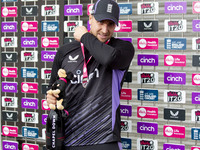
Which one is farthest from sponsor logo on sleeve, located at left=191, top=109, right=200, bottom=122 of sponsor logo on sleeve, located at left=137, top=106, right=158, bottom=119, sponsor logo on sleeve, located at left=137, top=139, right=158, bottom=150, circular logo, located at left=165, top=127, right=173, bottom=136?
sponsor logo on sleeve, located at left=137, top=139, right=158, bottom=150

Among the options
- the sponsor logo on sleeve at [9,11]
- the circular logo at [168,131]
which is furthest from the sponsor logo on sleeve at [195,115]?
the sponsor logo on sleeve at [9,11]

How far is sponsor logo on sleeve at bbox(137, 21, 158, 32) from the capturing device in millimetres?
3441

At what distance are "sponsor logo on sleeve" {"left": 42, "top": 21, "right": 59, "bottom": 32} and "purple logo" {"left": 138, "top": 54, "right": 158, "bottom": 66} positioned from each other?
3.43 ft

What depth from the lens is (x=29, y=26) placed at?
157 inches

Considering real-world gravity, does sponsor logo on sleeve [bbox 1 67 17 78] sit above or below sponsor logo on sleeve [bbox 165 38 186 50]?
below

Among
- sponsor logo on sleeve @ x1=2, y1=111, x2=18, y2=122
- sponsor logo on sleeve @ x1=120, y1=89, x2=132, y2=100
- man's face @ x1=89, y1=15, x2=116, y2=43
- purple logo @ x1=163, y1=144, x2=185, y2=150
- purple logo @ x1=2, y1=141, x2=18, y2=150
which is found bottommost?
purple logo @ x1=2, y1=141, x2=18, y2=150

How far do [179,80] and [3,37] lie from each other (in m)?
2.22

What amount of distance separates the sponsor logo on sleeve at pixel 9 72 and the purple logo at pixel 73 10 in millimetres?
977

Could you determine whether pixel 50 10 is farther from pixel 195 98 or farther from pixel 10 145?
pixel 195 98

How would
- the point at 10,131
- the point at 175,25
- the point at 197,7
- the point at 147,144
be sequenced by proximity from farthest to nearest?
1. the point at 10,131
2. the point at 147,144
3. the point at 175,25
4. the point at 197,7

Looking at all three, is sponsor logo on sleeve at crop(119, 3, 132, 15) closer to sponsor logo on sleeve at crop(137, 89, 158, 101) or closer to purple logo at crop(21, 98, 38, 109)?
sponsor logo on sleeve at crop(137, 89, 158, 101)

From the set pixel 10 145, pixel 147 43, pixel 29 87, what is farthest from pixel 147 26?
pixel 10 145

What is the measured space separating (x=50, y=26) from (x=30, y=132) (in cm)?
132

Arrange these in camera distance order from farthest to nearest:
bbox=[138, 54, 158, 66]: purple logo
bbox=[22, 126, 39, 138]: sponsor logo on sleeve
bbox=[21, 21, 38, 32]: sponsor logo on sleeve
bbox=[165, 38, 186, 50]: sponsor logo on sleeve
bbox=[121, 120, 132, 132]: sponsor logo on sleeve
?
bbox=[22, 126, 39, 138]: sponsor logo on sleeve < bbox=[21, 21, 38, 32]: sponsor logo on sleeve < bbox=[121, 120, 132, 132]: sponsor logo on sleeve < bbox=[138, 54, 158, 66]: purple logo < bbox=[165, 38, 186, 50]: sponsor logo on sleeve
